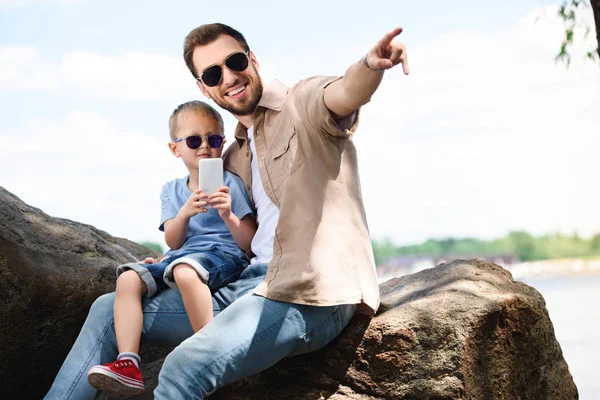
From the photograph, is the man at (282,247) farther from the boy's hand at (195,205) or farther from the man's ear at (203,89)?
the boy's hand at (195,205)

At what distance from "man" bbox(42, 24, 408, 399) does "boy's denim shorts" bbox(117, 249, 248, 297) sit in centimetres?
6

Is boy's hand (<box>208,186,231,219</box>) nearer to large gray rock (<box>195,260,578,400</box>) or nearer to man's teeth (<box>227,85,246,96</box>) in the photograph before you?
man's teeth (<box>227,85,246,96</box>)

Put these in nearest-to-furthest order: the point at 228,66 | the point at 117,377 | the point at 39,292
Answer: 1. the point at 117,377
2. the point at 228,66
3. the point at 39,292

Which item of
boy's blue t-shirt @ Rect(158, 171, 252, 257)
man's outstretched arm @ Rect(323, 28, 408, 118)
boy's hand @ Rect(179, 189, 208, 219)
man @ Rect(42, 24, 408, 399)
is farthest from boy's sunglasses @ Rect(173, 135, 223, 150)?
man's outstretched arm @ Rect(323, 28, 408, 118)

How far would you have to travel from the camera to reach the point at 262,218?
12.1 ft

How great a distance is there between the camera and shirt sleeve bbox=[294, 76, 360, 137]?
3.17 metres

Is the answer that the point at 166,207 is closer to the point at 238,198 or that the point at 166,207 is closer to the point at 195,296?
the point at 238,198

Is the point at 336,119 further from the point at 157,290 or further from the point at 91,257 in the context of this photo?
the point at 91,257

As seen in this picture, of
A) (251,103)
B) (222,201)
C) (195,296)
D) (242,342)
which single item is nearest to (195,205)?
(222,201)

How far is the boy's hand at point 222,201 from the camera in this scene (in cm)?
356

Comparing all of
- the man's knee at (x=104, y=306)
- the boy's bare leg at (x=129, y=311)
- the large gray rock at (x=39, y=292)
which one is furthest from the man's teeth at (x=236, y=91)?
the large gray rock at (x=39, y=292)

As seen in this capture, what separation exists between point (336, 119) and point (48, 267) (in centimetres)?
193

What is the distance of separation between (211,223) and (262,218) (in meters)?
0.34

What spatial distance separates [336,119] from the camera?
3213 mm
